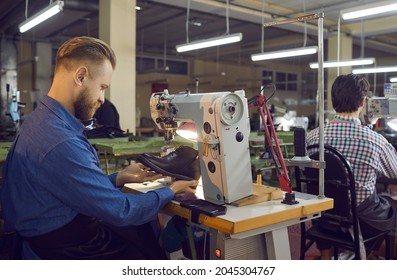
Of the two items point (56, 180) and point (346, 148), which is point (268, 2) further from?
point (56, 180)

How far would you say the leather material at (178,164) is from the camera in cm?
139

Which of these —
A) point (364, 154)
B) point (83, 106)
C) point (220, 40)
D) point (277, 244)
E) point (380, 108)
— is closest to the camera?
point (83, 106)

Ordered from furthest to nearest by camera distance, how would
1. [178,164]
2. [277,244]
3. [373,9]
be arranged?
1. [373,9]
2. [178,164]
3. [277,244]

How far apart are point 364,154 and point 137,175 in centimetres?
98

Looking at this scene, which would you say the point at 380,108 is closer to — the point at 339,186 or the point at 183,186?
the point at 339,186

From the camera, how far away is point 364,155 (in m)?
1.76

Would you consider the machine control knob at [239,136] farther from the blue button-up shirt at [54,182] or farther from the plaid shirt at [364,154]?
the plaid shirt at [364,154]

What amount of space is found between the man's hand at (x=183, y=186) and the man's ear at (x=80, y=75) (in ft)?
1.46

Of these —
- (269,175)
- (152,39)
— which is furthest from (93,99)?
(152,39)

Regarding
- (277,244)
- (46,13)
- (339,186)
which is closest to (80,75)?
(277,244)

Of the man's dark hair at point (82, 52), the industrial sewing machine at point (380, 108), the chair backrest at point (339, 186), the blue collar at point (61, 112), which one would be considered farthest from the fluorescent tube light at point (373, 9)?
the blue collar at point (61, 112)

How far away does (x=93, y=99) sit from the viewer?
1.19 m

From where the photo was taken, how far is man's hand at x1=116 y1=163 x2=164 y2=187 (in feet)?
4.94

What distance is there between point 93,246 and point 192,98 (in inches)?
23.0
